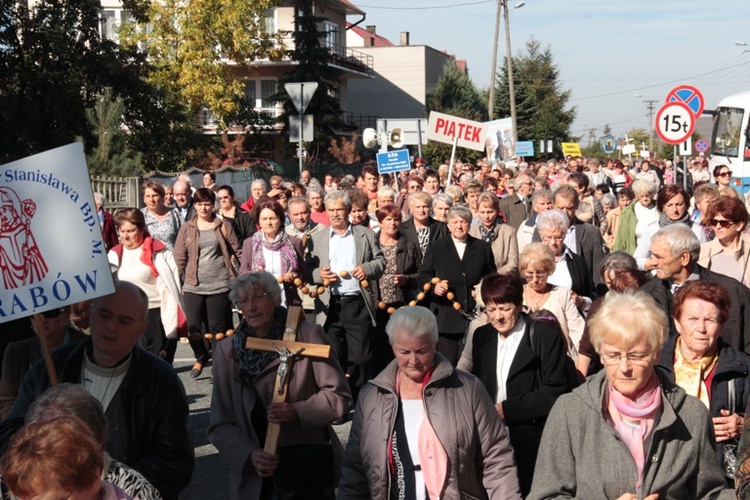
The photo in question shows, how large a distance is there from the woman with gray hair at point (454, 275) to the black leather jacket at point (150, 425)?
444cm

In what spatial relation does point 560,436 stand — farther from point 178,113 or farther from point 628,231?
point 178,113

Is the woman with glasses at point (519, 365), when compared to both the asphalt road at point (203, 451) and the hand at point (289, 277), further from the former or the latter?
the hand at point (289, 277)

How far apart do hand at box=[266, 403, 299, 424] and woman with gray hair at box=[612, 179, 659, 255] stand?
6997 millimetres

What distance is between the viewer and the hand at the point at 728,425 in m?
4.96

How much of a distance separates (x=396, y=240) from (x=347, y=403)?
4.61 meters

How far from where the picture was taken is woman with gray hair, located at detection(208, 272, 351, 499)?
5.18 m

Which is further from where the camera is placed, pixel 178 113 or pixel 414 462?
pixel 178 113

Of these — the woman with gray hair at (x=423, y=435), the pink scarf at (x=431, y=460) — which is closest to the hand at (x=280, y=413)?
the woman with gray hair at (x=423, y=435)

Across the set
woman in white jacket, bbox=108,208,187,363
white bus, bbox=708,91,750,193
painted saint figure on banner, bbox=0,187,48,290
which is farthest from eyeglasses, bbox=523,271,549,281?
white bus, bbox=708,91,750,193

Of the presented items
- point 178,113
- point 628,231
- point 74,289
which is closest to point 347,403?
point 74,289

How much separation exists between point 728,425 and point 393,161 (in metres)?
14.9

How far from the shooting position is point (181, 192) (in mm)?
12422

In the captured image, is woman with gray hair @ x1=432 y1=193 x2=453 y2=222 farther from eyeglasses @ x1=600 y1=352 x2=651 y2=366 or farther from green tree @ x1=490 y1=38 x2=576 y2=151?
green tree @ x1=490 y1=38 x2=576 y2=151

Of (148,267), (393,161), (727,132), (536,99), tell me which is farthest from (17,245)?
(536,99)
